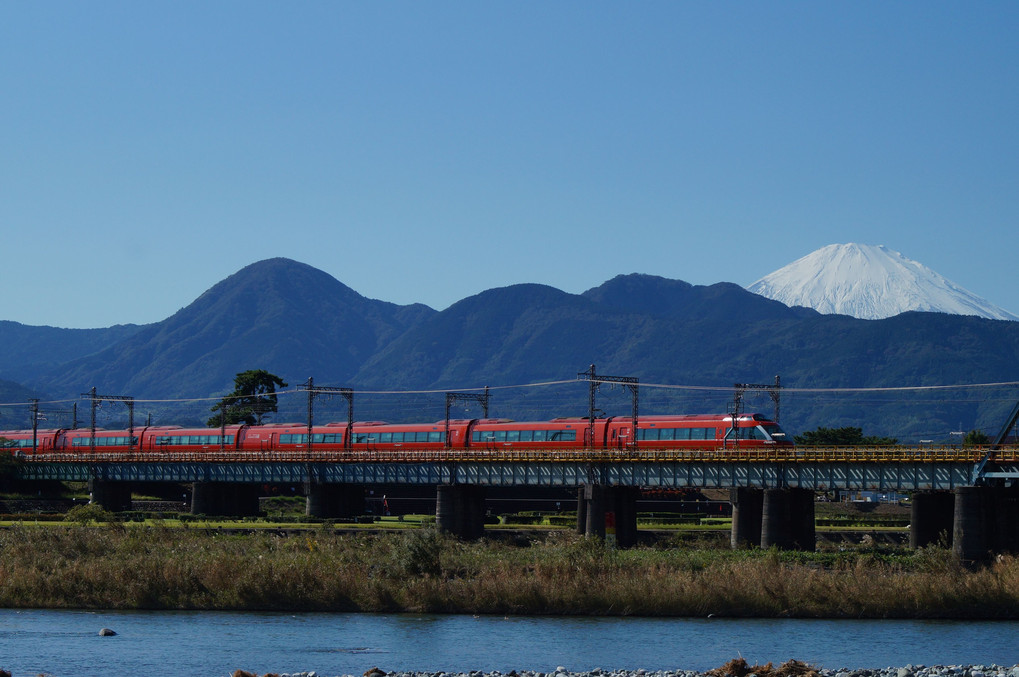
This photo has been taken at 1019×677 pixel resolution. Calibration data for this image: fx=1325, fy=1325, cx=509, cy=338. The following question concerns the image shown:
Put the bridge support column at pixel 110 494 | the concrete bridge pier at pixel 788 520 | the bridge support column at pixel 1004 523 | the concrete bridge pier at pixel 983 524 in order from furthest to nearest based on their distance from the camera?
the bridge support column at pixel 110 494 → the concrete bridge pier at pixel 788 520 → the bridge support column at pixel 1004 523 → the concrete bridge pier at pixel 983 524

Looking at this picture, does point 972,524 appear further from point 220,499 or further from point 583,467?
point 220,499

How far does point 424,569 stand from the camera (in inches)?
2264

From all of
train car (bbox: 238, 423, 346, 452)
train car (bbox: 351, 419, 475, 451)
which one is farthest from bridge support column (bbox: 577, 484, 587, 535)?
train car (bbox: 238, 423, 346, 452)

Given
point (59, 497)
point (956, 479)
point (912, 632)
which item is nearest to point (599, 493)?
point (956, 479)

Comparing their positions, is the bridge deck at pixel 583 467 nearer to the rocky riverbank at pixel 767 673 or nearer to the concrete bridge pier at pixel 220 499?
the concrete bridge pier at pixel 220 499

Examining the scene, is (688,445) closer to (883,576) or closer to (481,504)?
(481,504)

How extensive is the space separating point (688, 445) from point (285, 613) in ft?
129

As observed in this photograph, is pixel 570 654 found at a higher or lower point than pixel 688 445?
lower

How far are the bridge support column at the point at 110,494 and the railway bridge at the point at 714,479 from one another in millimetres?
13882

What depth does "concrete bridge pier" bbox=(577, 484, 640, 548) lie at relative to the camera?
81.9 m

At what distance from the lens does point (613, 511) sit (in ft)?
273

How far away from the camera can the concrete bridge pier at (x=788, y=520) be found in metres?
74.9

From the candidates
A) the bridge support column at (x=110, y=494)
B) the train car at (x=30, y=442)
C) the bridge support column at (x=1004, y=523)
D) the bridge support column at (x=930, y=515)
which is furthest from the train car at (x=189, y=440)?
the bridge support column at (x=1004, y=523)

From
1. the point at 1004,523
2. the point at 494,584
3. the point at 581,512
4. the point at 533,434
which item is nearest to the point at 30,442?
the point at 533,434
